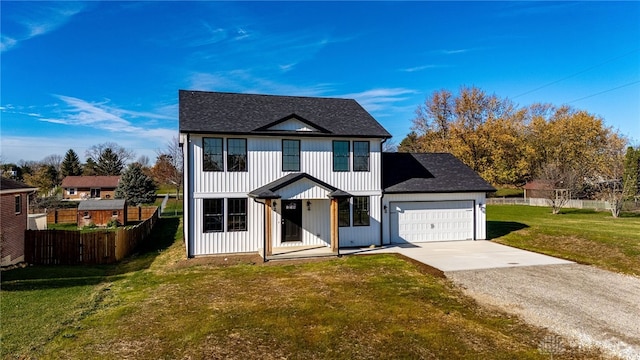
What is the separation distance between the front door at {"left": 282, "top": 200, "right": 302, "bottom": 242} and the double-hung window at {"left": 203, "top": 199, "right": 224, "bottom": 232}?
8.69 ft

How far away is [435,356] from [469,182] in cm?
1415

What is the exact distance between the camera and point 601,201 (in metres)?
35.7

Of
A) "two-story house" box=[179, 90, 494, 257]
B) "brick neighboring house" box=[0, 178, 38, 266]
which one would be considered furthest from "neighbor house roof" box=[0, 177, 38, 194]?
"two-story house" box=[179, 90, 494, 257]

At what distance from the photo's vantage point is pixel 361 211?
679 inches

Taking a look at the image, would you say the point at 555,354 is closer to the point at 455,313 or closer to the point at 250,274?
the point at 455,313

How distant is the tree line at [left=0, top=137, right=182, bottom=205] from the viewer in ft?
147

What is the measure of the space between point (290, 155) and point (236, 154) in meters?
2.31

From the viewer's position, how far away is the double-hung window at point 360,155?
17.2 meters

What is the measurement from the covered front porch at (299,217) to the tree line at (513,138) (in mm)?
29511

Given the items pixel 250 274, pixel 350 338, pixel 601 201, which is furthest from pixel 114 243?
pixel 601 201

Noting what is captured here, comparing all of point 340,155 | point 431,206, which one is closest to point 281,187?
point 340,155

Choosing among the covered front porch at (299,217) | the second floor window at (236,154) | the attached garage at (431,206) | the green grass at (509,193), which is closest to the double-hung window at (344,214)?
the covered front porch at (299,217)

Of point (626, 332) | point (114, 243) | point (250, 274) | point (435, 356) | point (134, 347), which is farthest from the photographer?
point (114, 243)

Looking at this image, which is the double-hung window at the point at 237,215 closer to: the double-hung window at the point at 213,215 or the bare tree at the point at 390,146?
the double-hung window at the point at 213,215
